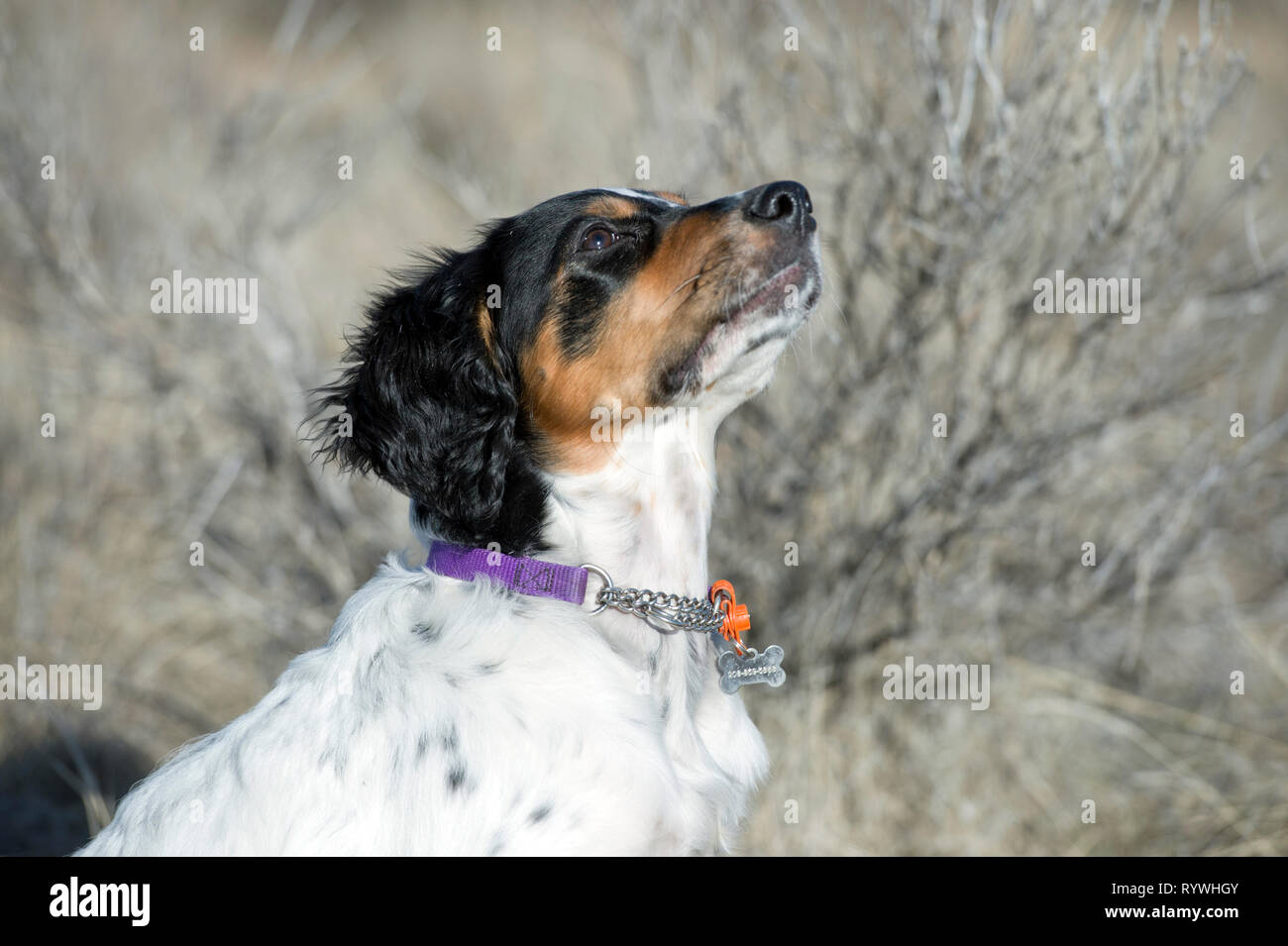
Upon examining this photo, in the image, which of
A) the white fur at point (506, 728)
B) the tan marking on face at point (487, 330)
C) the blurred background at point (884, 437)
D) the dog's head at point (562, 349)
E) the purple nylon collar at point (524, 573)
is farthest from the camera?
the blurred background at point (884, 437)

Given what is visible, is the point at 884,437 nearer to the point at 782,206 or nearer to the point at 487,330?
the point at 782,206

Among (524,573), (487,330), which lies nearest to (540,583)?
(524,573)

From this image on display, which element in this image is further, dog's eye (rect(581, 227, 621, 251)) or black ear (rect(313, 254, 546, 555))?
dog's eye (rect(581, 227, 621, 251))

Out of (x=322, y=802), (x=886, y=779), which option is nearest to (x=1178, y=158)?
(x=886, y=779)

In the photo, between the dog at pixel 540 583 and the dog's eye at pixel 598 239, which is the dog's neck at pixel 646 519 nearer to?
the dog at pixel 540 583

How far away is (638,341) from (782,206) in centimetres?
50

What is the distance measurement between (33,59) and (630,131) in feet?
10.1

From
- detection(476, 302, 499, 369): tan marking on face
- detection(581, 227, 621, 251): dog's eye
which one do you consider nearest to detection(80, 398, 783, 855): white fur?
detection(476, 302, 499, 369): tan marking on face

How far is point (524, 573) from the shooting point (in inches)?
113

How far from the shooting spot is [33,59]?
6027mm

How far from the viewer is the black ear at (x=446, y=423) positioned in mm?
2930

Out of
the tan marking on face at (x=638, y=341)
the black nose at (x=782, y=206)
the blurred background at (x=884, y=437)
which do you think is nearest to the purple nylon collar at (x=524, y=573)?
the tan marking on face at (x=638, y=341)

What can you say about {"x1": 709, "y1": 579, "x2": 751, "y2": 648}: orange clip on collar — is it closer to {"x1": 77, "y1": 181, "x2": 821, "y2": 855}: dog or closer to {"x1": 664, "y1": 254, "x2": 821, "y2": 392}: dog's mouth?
{"x1": 77, "y1": 181, "x2": 821, "y2": 855}: dog

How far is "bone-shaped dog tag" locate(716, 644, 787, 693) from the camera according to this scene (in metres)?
2.99
